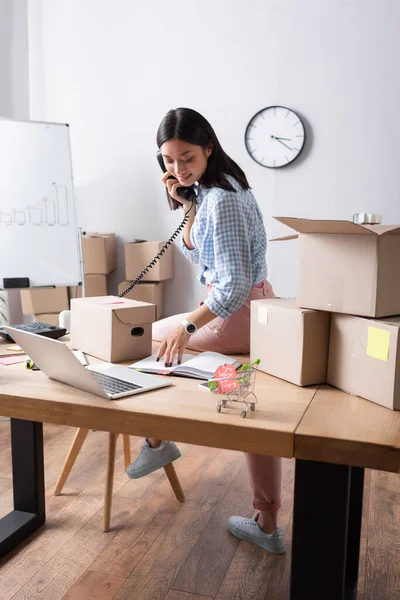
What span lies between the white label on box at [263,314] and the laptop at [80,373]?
10.7 inches

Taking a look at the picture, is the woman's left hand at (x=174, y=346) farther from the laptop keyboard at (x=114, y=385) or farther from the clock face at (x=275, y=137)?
the clock face at (x=275, y=137)

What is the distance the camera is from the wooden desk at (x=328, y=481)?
0.97 meters

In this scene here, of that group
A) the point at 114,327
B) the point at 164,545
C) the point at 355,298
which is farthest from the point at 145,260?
the point at 355,298

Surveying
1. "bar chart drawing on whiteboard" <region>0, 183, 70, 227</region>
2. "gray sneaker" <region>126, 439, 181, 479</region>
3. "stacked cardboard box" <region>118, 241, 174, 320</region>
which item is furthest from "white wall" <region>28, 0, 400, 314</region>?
"gray sneaker" <region>126, 439, 181, 479</region>

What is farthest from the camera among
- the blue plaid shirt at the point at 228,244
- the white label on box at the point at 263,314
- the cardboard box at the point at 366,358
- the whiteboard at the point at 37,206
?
the whiteboard at the point at 37,206

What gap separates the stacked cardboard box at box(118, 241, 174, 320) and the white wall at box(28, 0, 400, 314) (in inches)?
7.7

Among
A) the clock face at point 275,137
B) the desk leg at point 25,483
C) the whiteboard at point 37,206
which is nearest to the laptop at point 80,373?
the desk leg at point 25,483

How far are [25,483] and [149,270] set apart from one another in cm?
176

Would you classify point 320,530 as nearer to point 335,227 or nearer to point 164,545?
point 335,227

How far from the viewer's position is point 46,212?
126 inches

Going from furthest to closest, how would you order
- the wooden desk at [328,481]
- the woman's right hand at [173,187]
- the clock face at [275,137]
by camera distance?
the clock face at [275,137] → the woman's right hand at [173,187] → the wooden desk at [328,481]

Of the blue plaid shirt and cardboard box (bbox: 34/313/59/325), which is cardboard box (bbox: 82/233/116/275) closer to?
cardboard box (bbox: 34/313/59/325)

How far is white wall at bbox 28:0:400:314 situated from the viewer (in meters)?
3.21

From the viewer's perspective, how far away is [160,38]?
11.6 feet
